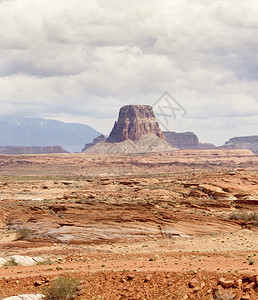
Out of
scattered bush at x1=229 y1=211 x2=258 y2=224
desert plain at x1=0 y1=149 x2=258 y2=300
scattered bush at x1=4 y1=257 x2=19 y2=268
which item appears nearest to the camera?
desert plain at x1=0 y1=149 x2=258 y2=300

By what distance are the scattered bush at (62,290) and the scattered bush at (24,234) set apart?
47.4 ft

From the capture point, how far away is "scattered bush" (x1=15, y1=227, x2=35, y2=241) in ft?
82.8

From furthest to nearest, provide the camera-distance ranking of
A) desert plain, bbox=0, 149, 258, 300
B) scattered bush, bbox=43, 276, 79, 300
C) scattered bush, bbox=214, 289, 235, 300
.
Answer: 1. desert plain, bbox=0, 149, 258, 300
2. scattered bush, bbox=43, 276, 79, 300
3. scattered bush, bbox=214, 289, 235, 300

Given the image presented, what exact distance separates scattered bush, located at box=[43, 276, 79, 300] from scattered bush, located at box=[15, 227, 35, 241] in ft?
47.4

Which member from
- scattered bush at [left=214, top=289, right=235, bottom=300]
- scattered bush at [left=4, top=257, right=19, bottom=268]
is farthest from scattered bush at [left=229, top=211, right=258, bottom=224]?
Result: scattered bush at [left=214, top=289, right=235, bottom=300]

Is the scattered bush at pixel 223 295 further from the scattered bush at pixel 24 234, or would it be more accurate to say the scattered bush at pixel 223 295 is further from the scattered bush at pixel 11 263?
the scattered bush at pixel 24 234

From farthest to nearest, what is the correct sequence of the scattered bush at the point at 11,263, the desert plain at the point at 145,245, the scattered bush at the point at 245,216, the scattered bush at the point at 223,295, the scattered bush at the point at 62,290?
the scattered bush at the point at 245,216 < the scattered bush at the point at 11,263 < the desert plain at the point at 145,245 < the scattered bush at the point at 62,290 < the scattered bush at the point at 223,295

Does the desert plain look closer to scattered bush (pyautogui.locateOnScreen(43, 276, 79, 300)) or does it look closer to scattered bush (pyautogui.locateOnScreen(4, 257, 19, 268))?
scattered bush (pyautogui.locateOnScreen(4, 257, 19, 268))

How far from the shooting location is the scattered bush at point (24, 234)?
2524cm

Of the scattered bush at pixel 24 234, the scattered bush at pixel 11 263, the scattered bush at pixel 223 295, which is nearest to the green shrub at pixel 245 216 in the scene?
the scattered bush at pixel 24 234

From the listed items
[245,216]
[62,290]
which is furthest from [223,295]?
[245,216]

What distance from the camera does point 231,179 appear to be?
52375 millimetres

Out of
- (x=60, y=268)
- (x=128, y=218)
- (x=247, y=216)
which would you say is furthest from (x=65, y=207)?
(x=60, y=268)

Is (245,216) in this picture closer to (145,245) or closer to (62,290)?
(145,245)
